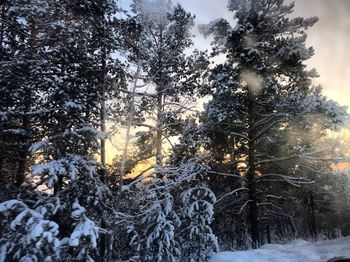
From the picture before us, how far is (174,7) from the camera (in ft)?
56.9

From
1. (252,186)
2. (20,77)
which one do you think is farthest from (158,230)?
(252,186)

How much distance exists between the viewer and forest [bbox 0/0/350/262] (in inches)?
399

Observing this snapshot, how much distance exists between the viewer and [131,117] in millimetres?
11977

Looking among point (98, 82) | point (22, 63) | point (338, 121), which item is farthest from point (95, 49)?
point (338, 121)

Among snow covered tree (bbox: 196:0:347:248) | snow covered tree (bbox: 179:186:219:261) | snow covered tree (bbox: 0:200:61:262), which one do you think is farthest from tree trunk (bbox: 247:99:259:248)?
snow covered tree (bbox: 0:200:61:262)

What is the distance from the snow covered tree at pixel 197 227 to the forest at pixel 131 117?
47mm

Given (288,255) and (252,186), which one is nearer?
(288,255)

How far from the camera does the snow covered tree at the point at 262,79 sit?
1548 centimetres

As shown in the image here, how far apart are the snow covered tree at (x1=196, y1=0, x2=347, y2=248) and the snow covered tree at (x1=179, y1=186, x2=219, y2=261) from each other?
4521mm

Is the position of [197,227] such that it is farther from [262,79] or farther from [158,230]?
[262,79]

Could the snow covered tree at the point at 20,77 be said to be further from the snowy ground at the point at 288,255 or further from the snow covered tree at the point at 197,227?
the snowy ground at the point at 288,255

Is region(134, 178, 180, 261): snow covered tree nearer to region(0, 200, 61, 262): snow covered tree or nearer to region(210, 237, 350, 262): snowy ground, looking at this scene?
region(210, 237, 350, 262): snowy ground

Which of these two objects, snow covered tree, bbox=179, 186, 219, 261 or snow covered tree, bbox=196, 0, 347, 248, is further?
snow covered tree, bbox=196, 0, 347, 248

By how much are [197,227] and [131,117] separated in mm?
4367
